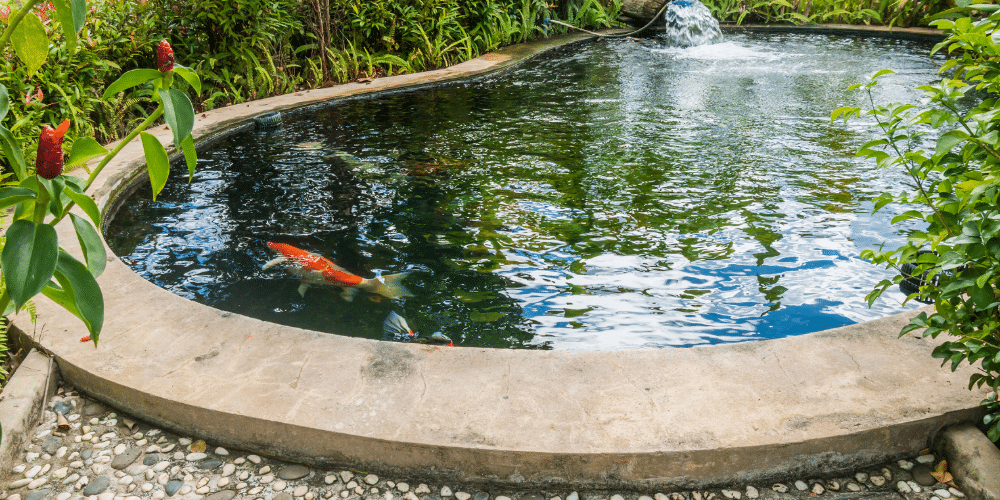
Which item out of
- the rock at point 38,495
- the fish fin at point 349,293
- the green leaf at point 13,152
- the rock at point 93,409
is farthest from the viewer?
the fish fin at point 349,293

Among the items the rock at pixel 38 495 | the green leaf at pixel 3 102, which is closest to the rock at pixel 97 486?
the rock at pixel 38 495

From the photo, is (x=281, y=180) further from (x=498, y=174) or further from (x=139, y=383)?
(x=139, y=383)

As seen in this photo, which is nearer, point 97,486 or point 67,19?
point 67,19

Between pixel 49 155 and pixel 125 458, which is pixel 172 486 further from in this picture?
pixel 49 155

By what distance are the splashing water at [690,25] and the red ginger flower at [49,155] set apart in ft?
44.8

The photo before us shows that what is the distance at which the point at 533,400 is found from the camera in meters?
2.20

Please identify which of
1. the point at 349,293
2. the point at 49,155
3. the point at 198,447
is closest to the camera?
the point at 49,155

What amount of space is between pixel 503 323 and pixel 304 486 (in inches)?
54.0

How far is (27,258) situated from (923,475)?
2.56 metres

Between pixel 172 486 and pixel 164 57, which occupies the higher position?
pixel 164 57

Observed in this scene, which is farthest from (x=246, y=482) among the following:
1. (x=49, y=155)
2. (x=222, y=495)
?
(x=49, y=155)

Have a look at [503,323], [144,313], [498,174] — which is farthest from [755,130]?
[144,313]

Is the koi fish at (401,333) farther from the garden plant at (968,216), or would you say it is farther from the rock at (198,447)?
the garden plant at (968,216)

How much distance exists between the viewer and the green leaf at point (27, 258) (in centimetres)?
120
